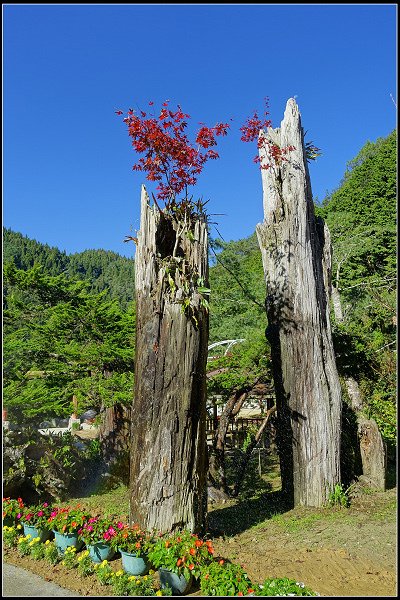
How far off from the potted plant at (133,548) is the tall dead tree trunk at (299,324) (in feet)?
9.71

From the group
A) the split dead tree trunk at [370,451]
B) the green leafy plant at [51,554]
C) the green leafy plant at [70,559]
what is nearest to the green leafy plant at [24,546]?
the green leafy plant at [51,554]

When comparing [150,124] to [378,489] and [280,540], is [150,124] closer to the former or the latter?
[280,540]

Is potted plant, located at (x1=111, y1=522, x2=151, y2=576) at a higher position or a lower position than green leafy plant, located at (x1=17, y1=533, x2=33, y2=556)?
higher

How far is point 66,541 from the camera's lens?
15.1 feet

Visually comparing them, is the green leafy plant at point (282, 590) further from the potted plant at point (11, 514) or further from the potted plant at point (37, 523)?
the potted plant at point (11, 514)

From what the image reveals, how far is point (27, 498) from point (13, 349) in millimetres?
2231

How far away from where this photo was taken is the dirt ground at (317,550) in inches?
158

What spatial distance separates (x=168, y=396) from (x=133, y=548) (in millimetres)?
1370

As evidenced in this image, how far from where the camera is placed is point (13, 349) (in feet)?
23.1

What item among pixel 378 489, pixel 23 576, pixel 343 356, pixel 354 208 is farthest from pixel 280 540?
pixel 354 208

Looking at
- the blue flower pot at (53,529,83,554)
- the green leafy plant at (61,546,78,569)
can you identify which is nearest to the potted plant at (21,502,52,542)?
the blue flower pot at (53,529,83,554)

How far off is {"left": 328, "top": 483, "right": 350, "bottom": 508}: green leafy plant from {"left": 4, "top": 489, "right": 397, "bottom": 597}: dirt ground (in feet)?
0.33

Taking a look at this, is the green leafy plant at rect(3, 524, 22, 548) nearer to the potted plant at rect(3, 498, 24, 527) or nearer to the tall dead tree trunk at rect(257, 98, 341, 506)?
the potted plant at rect(3, 498, 24, 527)

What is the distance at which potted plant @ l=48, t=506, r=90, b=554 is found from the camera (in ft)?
15.1
